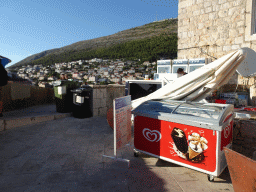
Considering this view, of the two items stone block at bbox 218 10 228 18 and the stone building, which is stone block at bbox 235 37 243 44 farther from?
stone block at bbox 218 10 228 18

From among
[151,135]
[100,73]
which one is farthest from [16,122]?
[100,73]

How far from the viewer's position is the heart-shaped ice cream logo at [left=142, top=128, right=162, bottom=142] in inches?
118

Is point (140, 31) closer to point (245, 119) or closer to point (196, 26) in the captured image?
point (196, 26)

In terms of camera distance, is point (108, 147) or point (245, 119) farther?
point (108, 147)

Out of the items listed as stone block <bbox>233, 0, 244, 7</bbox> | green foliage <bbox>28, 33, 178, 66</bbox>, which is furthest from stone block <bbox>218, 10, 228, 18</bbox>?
green foliage <bbox>28, 33, 178, 66</bbox>

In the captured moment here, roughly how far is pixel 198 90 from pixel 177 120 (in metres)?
1.23

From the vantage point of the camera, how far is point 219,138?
2.40 m

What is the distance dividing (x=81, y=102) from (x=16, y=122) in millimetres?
2272

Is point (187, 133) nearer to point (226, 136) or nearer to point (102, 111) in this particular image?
point (226, 136)

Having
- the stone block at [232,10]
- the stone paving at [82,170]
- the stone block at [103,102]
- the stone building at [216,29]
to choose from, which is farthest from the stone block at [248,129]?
the stone block at [232,10]

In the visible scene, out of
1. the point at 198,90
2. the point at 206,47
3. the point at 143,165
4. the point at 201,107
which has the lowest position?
the point at 143,165

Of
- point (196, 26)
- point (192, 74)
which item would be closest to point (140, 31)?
point (196, 26)

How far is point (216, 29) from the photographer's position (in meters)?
7.43

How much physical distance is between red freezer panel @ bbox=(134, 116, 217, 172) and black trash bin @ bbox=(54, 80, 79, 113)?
4.79m
